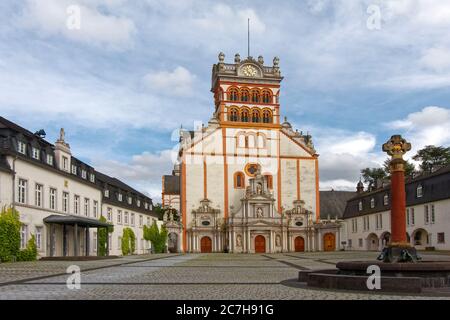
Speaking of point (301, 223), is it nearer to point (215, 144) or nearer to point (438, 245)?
point (215, 144)

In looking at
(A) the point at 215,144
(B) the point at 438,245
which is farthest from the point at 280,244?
(B) the point at 438,245

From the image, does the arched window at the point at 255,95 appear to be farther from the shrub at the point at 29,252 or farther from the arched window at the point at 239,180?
the shrub at the point at 29,252

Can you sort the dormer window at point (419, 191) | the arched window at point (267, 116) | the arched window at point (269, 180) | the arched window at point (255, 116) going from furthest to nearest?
the arched window at point (267, 116), the arched window at point (255, 116), the arched window at point (269, 180), the dormer window at point (419, 191)

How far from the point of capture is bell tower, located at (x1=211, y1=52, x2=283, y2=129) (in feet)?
243

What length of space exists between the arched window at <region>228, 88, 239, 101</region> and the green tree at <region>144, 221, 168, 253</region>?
19756 mm

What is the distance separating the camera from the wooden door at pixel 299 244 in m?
71.8

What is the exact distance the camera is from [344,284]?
13664mm

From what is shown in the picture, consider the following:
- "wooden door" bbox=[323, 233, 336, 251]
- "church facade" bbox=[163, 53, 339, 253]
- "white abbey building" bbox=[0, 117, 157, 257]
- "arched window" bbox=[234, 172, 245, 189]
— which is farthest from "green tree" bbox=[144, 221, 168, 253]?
"wooden door" bbox=[323, 233, 336, 251]

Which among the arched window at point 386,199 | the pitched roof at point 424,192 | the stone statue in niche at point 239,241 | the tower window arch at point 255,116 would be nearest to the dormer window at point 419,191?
the pitched roof at point 424,192

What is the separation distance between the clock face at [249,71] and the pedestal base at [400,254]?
61.6m

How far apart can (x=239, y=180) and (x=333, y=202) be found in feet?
85.0

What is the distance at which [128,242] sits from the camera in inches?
2178

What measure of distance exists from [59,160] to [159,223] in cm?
3300
